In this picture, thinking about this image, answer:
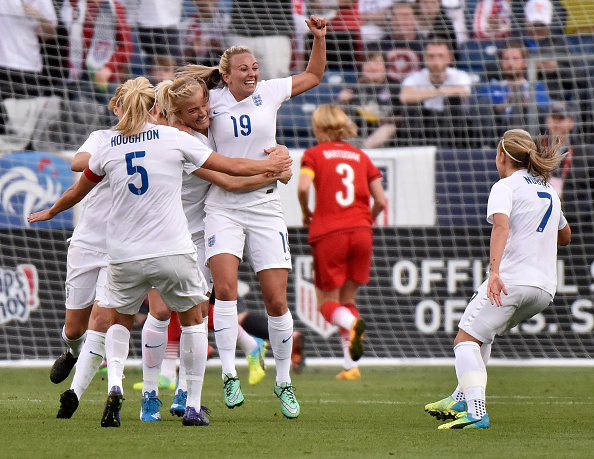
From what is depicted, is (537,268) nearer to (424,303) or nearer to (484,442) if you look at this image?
(484,442)

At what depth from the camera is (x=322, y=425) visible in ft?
17.2

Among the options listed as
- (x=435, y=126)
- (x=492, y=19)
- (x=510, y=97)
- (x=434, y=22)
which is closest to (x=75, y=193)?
(x=435, y=126)

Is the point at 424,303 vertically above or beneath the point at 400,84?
beneath

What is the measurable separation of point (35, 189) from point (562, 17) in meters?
6.02

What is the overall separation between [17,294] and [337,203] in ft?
10.2

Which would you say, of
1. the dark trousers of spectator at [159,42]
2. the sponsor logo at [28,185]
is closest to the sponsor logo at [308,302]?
the sponsor logo at [28,185]

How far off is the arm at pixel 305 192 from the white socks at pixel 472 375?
11.1 ft

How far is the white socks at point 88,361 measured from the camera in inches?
209

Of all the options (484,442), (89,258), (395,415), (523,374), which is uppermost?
(89,258)

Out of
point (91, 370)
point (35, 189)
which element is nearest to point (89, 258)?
point (91, 370)

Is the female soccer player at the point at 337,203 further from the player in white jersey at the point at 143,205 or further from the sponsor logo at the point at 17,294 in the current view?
the player in white jersey at the point at 143,205

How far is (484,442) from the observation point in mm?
4492

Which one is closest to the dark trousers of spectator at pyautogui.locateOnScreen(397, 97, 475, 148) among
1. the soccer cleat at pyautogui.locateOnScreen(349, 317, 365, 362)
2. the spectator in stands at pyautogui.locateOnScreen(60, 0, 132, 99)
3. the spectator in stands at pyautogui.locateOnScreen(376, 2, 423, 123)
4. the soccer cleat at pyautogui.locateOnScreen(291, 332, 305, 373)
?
the spectator in stands at pyautogui.locateOnScreen(376, 2, 423, 123)

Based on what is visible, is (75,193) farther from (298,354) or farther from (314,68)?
(298,354)
